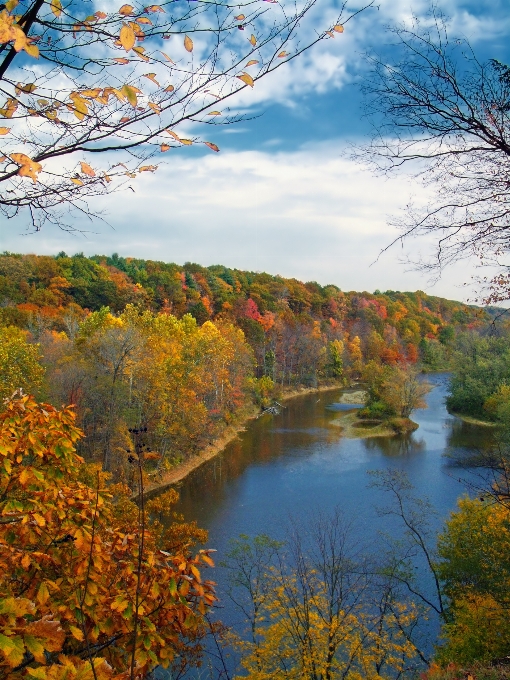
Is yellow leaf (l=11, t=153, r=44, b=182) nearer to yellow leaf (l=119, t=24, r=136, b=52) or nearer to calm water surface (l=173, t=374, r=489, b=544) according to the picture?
yellow leaf (l=119, t=24, r=136, b=52)

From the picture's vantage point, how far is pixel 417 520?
12805 mm

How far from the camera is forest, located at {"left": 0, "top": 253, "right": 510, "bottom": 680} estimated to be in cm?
212

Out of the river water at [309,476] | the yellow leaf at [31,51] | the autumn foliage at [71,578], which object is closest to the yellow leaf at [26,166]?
the yellow leaf at [31,51]

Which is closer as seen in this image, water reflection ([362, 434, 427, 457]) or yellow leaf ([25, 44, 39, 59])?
yellow leaf ([25, 44, 39, 59])

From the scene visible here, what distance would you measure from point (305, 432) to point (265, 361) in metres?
13.3

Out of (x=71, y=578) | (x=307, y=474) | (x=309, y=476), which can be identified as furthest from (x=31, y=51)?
(x=307, y=474)

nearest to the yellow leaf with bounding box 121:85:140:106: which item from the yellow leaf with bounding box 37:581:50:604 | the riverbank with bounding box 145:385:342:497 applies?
the yellow leaf with bounding box 37:581:50:604

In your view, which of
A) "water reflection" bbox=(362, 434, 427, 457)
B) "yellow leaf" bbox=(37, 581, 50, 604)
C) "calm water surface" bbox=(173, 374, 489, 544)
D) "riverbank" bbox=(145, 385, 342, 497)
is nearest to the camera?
"yellow leaf" bbox=(37, 581, 50, 604)

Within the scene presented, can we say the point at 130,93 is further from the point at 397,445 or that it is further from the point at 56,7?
the point at 397,445

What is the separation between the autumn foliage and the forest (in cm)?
1

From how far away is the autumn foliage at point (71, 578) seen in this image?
1731 mm

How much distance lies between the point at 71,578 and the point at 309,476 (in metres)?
15.6

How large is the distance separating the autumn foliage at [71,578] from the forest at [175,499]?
1 cm

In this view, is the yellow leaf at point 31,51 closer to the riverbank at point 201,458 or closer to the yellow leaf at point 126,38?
the yellow leaf at point 126,38
